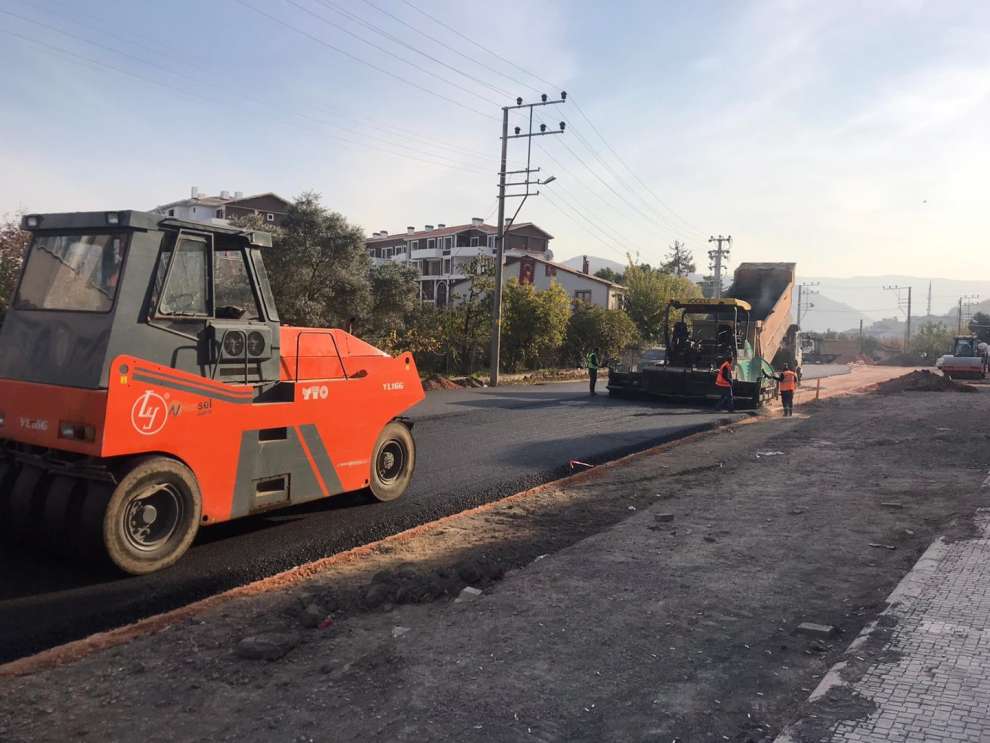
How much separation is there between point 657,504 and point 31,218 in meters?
6.05

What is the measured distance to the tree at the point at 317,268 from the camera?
19359mm

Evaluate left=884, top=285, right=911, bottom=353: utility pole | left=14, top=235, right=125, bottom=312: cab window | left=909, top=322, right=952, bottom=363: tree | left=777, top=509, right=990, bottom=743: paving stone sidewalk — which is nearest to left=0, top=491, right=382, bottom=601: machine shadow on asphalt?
left=14, top=235, right=125, bottom=312: cab window

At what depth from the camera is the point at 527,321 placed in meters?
28.8

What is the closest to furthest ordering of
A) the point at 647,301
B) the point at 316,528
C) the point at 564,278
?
1. the point at 316,528
2. the point at 647,301
3. the point at 564,278

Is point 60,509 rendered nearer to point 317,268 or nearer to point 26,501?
point 26,501

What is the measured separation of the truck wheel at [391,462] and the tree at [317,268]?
11.8 meters

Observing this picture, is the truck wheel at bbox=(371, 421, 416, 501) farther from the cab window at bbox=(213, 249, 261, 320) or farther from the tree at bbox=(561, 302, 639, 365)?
the tree at bbox=(561, 302, 639, 365)

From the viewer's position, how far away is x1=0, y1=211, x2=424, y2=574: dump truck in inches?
196

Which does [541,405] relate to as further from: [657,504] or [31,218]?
[31,218]

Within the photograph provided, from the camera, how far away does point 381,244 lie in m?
72.5

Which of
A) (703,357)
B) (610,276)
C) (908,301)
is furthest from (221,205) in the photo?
(908,301)

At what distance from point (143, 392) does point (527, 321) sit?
2417cm

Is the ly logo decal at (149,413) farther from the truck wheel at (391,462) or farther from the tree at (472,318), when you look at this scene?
the tree at (472,318)

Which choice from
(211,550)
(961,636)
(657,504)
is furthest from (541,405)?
(961,636)
